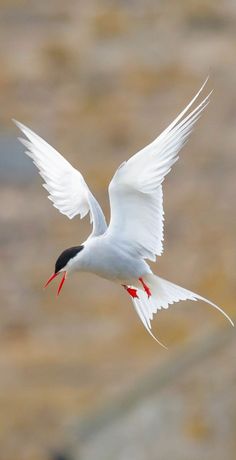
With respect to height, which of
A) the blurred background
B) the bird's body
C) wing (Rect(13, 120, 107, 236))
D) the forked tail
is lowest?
the blurred background

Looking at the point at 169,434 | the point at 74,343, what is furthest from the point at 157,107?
the point at 169,434

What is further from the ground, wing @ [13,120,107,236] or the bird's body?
wing @ [13,120,107,236]

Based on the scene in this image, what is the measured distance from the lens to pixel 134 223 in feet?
14.7

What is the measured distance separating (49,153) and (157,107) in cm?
1319

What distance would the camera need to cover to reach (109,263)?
4289 mm

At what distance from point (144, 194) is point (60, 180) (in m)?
0.32

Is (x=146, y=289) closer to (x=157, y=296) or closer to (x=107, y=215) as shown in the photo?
(x=157, y=296)

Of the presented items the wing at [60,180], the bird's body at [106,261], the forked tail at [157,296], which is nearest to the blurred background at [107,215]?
the forked tail at [157,296]

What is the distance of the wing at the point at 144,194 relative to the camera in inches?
173

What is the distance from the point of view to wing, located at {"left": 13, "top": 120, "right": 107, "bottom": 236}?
4.70 meters

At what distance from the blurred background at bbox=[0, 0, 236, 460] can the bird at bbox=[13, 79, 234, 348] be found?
7689 millimetres

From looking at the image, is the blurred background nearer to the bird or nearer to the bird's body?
the bird

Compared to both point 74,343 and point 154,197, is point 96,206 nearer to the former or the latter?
point 154,197

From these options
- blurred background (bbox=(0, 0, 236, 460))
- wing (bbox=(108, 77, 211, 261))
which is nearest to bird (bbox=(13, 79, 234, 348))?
wing (bbox=(108, 77, 211, 261))
